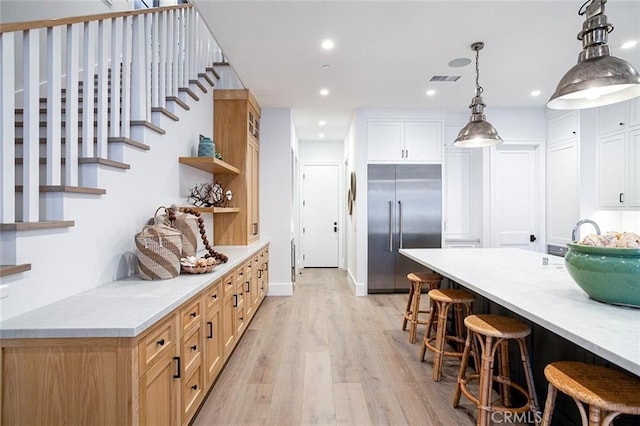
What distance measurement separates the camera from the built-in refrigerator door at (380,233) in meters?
4.82

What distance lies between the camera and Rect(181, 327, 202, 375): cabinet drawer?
5.60ft

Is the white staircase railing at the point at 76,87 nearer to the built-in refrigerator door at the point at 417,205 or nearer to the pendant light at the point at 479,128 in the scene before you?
the pendant light at the point at 479,128

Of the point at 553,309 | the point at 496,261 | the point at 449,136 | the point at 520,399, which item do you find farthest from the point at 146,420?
the point at 449,136

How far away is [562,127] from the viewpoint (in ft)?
14.9

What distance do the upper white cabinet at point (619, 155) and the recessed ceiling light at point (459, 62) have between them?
6.45 feet

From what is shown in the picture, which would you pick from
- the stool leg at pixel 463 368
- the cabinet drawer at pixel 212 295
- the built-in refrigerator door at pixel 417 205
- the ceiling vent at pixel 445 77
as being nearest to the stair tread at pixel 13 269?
the cabinet drawer at pixel 212 295

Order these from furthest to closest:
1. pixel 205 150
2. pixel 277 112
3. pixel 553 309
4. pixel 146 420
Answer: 1. pixel 277 112
2. pixel 205 150
3. pixel 553 309
4. pixel 146 420

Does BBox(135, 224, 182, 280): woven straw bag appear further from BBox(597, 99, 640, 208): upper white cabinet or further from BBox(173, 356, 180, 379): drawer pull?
BBox(597, 99, 640, 208): upper white cabinet

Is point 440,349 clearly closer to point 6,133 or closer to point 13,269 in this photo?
point 13,269

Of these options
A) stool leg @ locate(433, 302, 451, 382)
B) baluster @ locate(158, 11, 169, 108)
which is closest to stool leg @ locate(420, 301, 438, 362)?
stool leg @ locate(433, 302, 451, 382)

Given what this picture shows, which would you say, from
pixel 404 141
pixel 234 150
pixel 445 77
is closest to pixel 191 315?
pixel 234 150

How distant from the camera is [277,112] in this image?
4805 millimetres

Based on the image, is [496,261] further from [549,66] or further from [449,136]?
[449,136]

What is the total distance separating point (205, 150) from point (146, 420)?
7.70 ft
